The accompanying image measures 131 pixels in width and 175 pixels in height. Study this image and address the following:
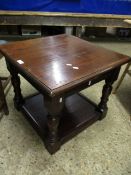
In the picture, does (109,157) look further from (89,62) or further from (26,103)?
(26,103)

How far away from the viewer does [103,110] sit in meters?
1.42

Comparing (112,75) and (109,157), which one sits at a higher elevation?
(112,75)

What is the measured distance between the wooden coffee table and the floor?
0.25 feet

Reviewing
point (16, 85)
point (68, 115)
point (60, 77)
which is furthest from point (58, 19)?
point (60, 77)

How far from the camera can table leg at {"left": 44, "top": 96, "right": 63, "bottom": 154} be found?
34.7 inches

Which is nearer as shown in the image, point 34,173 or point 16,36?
point 34,173

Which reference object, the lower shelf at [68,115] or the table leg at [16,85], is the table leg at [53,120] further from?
the table leg at [16,85]

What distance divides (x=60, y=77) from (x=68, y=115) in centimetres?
60

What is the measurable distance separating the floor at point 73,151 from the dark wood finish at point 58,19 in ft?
5.89

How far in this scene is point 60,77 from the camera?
0.88 m

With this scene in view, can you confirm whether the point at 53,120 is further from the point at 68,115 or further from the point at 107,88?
the point at 107,88

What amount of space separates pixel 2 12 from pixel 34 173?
250 centimetres

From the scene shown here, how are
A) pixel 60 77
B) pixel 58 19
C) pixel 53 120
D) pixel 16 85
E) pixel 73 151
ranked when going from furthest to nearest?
1. pixel 58 19
2. pixel 16 85
3. pixel 73 151
4. pixel 53 120
5. pixel 60 77

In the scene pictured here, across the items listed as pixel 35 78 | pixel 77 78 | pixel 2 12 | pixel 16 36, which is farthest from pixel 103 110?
pixel 16 36
